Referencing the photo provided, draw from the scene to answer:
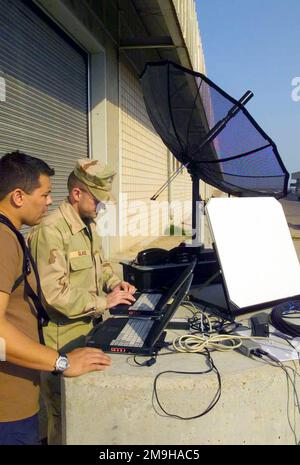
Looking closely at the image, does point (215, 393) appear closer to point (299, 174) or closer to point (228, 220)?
point (228, 220)

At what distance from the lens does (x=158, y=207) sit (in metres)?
12.8

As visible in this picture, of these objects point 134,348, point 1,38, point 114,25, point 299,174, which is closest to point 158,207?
point 114,25

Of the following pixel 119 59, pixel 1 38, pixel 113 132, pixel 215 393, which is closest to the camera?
pixel 215 393

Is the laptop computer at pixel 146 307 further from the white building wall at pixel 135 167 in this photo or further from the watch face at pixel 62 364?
the white building wall at pixel 135 167

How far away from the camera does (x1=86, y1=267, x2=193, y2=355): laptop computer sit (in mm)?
2092

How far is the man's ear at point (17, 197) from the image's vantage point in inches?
72.7

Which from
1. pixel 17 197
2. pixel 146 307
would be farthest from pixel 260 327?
pixel 17 197

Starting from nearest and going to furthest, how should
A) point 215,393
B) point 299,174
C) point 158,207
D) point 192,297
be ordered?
point 215,393 → point 192,297 → point 158,207 → point 299,174

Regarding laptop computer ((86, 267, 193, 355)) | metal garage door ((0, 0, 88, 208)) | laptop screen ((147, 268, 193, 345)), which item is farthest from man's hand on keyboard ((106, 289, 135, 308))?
metal garage door ((0, 0, 88, 208))

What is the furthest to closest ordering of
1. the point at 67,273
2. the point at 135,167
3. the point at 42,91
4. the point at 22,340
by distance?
the point at 135,167 → the point at 42,91 → the point at 67,273 → the point at 22,340

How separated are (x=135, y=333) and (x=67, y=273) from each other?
0.51m

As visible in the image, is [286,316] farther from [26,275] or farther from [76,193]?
[26,275]

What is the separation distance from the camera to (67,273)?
7.89 feet
